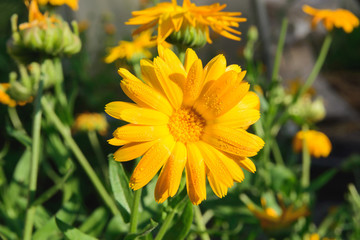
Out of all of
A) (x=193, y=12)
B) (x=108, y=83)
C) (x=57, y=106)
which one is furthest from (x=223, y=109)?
(x=108, y=83)

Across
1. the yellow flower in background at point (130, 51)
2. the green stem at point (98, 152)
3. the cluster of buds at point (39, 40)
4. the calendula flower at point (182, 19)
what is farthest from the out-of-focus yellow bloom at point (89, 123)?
the calendula flower at point (182, 19)

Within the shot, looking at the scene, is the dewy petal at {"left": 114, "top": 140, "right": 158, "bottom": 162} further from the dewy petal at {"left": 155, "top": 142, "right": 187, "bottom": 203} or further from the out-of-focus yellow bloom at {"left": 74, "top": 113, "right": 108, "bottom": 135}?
the out-of-focus yellow bloom at {"left": 74, "top": 113, "right": 108, "bottom": 135}

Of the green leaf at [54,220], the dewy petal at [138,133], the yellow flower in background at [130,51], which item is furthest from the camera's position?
the yellow flower in background at [130,51]

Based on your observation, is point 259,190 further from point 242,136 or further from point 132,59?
point 242,136

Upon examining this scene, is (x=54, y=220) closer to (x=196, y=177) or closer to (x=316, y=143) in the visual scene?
(x=196, y=177)

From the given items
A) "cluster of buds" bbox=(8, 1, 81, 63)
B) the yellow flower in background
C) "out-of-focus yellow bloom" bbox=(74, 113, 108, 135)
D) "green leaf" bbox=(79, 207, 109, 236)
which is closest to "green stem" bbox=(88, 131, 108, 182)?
"out-of-focus yellow bloom" bbox=(74, 113, 108, 135)

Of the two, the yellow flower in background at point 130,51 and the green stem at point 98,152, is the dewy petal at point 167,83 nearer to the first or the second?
the yellow flower in background at point 130,51
